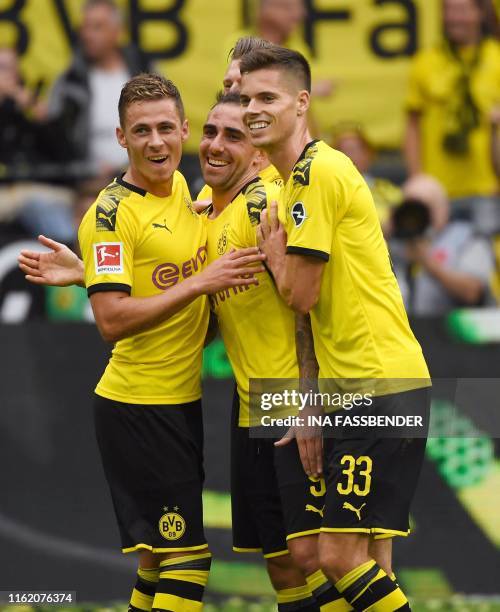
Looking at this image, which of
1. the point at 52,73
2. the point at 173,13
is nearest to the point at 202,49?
the point at 173,13

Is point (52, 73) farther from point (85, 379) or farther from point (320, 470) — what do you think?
point (320, 470)

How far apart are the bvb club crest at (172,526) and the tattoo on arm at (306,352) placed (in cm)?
83

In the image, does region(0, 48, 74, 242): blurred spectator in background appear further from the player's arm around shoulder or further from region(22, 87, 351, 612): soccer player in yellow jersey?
the player's arm around shoulder

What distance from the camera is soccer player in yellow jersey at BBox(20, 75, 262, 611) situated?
5.44m

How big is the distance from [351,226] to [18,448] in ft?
12.6

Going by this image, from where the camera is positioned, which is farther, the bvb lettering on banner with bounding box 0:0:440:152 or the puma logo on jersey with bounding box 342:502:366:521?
the bvb lettering on banner with bounding box 0:0:440:152

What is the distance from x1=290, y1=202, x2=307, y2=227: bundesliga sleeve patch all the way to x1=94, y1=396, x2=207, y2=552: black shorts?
111 cm

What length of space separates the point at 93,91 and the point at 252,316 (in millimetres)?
3559

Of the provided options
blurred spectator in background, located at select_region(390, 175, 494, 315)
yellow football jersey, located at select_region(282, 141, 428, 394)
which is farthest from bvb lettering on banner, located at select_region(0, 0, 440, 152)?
yellow football jersey, located at select_region(282, 141, 428, 394)

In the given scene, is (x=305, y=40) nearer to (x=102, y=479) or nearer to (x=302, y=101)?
(x=102, y=479)

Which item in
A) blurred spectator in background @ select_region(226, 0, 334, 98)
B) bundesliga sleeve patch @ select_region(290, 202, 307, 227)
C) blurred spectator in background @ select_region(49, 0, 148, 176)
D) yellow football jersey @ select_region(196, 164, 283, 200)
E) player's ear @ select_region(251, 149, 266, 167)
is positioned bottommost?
bundesliga sleeve patch @ select_region(290, 202, 307, 227)

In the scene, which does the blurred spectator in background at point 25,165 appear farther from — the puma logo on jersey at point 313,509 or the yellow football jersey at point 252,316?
the puma logo on jersey at point 313,509

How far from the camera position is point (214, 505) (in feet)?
26.8

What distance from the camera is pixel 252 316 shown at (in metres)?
5.55
